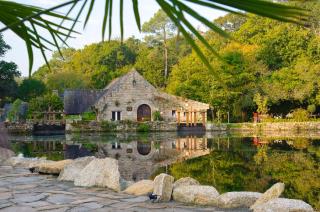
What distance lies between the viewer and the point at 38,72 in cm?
6019

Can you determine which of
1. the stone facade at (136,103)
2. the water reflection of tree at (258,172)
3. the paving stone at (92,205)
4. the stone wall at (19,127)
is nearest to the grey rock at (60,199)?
the paving stone at (92,205)

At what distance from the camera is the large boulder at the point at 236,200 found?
5.11 m

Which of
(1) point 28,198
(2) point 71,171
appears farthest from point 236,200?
(2) point 71,171

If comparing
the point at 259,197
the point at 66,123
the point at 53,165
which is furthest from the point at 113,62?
the point at 259,197

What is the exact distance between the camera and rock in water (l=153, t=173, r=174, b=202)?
214 inches

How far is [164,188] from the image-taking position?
5461 millimetres

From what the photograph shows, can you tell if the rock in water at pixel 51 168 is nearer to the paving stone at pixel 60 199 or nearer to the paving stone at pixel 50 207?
the paving stone at pixel 60 199

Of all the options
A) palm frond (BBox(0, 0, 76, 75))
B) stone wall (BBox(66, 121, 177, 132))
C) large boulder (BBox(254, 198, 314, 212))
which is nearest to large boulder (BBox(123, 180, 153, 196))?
large boulder (BBox(254, 198, 314, 212))

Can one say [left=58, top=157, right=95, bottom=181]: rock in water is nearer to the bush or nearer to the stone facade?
the stone facade

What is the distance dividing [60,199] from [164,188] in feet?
4.30

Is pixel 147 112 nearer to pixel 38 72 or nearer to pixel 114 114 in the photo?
pixel 114 114

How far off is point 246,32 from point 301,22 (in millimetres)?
44917

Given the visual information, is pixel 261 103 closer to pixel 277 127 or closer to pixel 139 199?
pixel 277 127

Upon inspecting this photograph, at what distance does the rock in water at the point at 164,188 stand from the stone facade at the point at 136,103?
1201 inches
